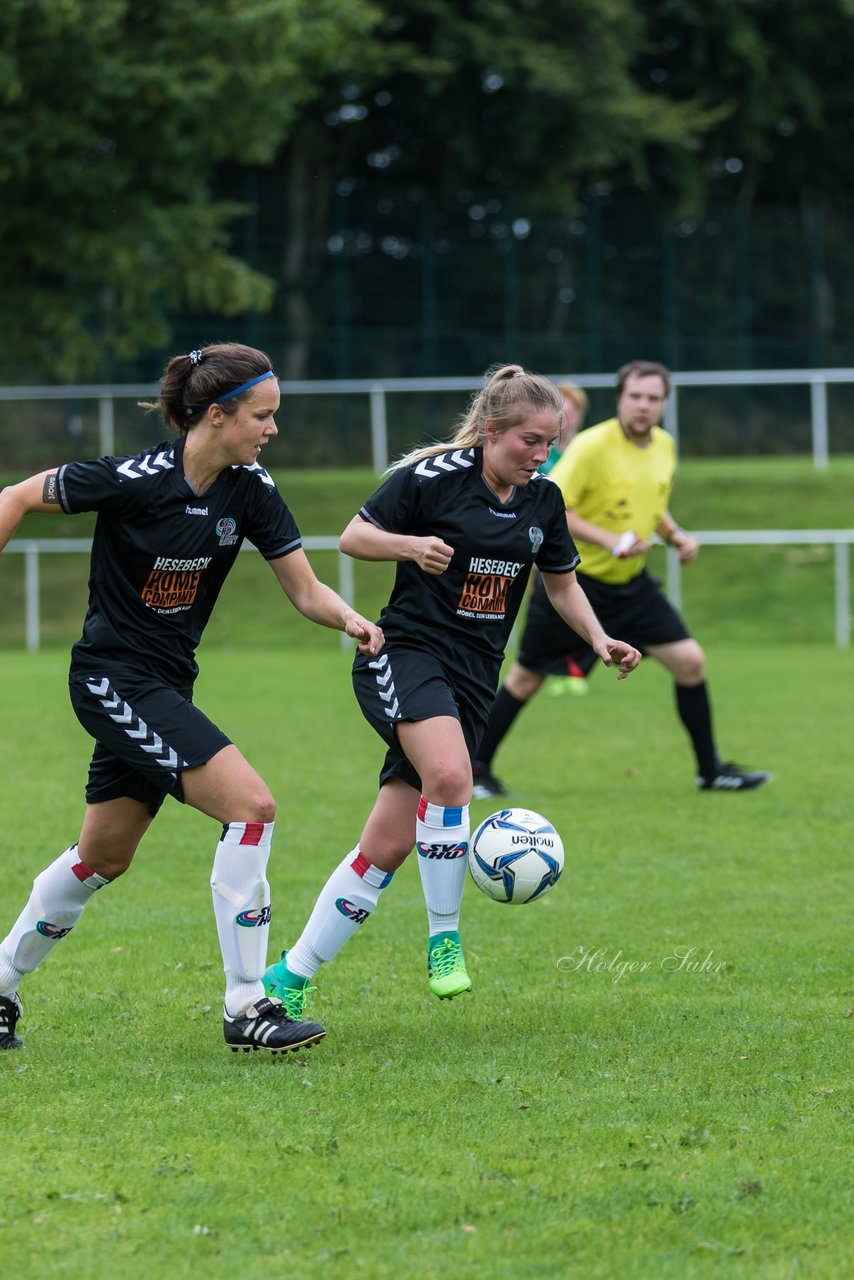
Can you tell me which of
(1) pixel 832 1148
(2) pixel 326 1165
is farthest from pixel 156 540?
(1) pixel 832 1148

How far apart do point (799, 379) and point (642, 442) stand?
41.3 feet

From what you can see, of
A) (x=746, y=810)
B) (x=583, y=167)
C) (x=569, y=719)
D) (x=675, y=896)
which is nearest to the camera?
(x=675, y=896)

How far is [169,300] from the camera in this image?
73.9 ft

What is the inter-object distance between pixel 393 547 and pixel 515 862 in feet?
3.36

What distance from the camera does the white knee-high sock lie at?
16.5ft

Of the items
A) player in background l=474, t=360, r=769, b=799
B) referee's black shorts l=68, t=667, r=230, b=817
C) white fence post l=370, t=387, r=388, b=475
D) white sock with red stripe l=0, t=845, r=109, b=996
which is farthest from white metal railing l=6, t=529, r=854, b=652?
referee's black shorts l=68, t=667, r=230, b=817

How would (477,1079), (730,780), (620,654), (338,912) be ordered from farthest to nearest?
(730,780), (620,654), (338,912), (477,1079)

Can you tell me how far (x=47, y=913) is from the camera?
4973 mm

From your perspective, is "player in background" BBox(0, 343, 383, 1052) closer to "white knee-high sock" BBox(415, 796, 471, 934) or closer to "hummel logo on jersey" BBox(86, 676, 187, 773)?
"hummel logo on jersey" BBox(86, 676, 187, 773)

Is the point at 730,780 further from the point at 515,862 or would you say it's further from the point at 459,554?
the point at 459,554

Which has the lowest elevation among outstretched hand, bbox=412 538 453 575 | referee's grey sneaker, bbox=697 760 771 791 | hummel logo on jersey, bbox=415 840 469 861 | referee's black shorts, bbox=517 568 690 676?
referee's grey sneaker, bbox=697 760 771 791

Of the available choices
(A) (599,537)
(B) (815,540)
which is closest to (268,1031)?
(A) (599,537)

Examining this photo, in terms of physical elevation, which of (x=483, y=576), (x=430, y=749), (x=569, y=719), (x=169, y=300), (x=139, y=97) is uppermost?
(x=139, y=97)

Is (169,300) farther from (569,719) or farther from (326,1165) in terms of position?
(326,1165)
